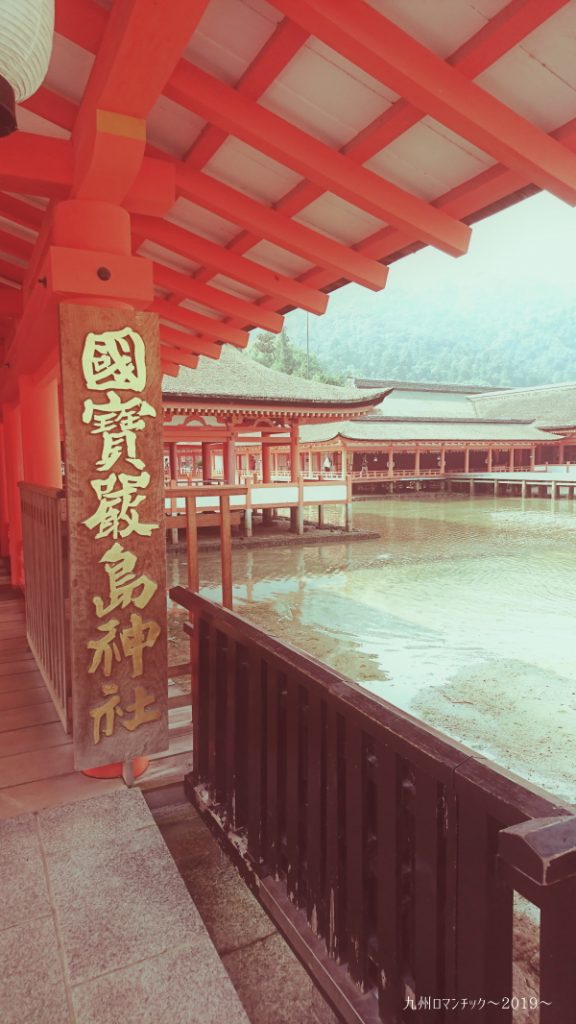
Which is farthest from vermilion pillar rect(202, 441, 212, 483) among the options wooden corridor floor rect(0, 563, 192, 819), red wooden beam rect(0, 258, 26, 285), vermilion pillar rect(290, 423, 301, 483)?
wooden corridor floor rect(0, 563, 192, 819)

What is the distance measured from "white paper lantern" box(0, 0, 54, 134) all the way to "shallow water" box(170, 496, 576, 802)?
435 centimetres

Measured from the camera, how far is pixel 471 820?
1.18 m

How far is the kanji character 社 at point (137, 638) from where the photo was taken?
2764 millimetres

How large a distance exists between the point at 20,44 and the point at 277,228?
6.64 ft

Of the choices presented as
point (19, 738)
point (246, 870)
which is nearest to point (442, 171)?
point (246, 870)

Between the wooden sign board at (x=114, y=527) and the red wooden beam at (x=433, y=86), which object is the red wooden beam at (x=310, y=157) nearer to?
the red wooden beam at (x=433, y=86)

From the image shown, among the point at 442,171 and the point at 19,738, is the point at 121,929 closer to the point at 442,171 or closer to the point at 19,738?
the point at 19,738

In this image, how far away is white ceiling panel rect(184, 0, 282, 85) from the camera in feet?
7.21

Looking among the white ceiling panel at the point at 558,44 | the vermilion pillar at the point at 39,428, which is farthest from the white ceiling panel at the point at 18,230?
the white ceiling panel at the point at 558,44

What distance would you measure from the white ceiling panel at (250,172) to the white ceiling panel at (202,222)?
1.43 ft

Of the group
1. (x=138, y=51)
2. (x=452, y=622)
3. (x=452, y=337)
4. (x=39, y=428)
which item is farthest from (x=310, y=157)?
(x=452, y=337)

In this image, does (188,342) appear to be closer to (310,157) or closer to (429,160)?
(310,157)

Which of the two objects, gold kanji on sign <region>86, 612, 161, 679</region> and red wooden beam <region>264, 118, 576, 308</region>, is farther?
gold kanji on sign <region>86, 612, 161, 679</region>

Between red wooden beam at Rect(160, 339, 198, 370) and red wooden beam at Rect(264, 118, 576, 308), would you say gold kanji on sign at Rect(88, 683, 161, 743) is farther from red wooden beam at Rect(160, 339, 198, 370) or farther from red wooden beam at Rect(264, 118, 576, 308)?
red wooden beam at Rect(160, 339, 198, 370)
